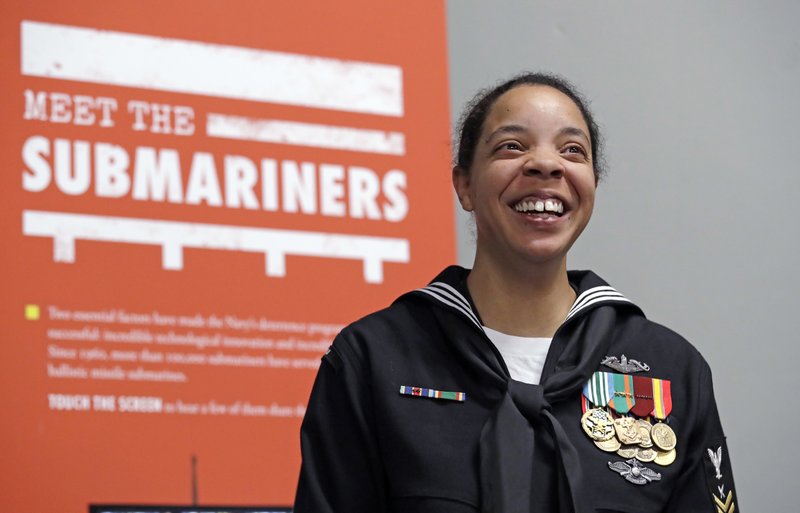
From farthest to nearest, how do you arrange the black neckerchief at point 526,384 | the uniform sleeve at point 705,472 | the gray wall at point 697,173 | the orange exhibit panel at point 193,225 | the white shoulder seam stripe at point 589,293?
the gray wall at point 697,173 → the orange exhibit panel at point 193,225 → the white shoulder seam stripe at point 589,293 → the uniform sleeve at point 705,472 → the black neckerchief at point 526,384

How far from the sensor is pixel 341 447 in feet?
5.16

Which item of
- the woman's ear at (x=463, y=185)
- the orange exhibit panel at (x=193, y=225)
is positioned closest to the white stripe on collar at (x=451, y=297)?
the woman's ear at (x=463, y=185)

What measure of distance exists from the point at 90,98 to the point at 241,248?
0.48 metres

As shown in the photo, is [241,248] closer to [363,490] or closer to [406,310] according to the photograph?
[406,310]

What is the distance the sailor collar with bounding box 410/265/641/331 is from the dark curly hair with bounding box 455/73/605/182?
147mm

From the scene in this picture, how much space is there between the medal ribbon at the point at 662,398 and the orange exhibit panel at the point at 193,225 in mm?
1328

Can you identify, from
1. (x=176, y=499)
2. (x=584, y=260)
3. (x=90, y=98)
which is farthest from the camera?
(x=584, y=260)

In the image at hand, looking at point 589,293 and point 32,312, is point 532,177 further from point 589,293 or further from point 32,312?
point 32,312

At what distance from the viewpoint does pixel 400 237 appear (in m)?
3.07

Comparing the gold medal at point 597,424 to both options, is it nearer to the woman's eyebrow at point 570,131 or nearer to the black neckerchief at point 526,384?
the black neckerchief at point 526,384

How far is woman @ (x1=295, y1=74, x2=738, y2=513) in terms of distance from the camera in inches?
59.9

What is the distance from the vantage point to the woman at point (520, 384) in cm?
152

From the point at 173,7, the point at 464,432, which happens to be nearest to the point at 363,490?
the point at 464,432

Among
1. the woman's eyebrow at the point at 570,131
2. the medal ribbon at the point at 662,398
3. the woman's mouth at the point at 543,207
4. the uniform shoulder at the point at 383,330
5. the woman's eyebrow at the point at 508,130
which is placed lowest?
the medal ribbon at the point at 662,398
